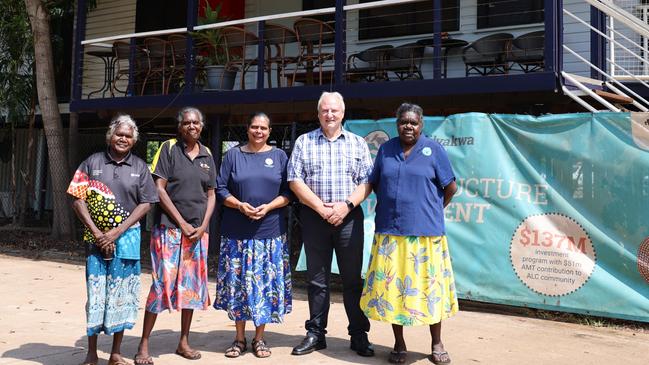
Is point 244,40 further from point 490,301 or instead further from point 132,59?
point 490,301

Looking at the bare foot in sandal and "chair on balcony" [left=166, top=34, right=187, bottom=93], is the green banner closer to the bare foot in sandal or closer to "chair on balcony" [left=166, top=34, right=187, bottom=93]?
the bare foot in sandal

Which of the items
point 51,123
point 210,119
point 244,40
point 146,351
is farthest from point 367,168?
point 51,123

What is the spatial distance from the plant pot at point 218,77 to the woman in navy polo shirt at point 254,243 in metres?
5.77

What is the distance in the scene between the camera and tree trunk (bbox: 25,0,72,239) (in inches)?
Result: 480

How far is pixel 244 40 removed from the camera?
1016cm

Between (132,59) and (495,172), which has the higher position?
(132,59)

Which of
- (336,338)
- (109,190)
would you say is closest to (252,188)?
(109,190)

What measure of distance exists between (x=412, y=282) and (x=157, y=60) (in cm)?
843

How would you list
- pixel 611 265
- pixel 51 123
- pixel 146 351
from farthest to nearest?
pixel 51 123
pixel 611 265
pixel 146 351

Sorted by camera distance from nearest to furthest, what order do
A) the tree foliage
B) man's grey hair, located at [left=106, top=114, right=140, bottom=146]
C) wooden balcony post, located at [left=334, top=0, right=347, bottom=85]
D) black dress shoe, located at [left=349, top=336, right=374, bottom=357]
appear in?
man's grey hair, located at [left=106, top=114, right=140, bottom=146], black dress shoe, located at [left=349, top=336, right=374, bottom=357], wooden balcony post, located at [left=334, top=0, right=347, bottom=85], the tree foliage

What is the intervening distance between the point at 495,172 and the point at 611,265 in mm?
1333

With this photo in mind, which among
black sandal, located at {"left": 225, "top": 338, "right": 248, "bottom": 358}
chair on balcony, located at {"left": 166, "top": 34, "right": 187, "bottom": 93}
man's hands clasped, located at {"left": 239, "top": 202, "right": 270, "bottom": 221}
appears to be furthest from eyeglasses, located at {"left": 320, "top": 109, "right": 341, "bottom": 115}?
chair on balcony, located at {"left": 166, "top": 34, "right": 187, "bottom": 93}

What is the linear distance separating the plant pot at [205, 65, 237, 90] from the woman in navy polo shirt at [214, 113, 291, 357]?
5.77m

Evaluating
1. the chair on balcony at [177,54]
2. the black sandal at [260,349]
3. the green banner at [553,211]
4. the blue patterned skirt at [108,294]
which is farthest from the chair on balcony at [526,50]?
the blue patterned skirt at [108,294]
